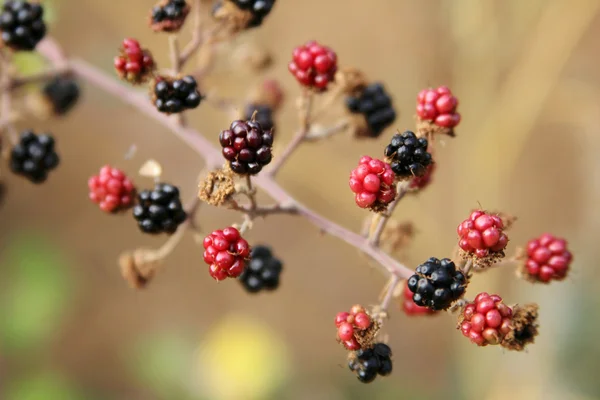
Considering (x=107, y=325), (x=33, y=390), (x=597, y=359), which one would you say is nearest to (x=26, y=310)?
(x=33, y=390)

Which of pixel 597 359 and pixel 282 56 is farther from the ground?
pixel 282 56

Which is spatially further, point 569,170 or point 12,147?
point 569,170

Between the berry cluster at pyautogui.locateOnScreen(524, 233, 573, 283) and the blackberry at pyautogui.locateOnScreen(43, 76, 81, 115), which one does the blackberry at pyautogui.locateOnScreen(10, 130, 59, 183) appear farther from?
the berry cluster at pyautogui.locateOnScreen(524, 233, 573, 283)

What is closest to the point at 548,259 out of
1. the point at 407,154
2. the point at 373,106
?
the point at 407,154

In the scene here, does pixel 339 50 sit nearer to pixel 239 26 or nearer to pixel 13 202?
pixel 13 202

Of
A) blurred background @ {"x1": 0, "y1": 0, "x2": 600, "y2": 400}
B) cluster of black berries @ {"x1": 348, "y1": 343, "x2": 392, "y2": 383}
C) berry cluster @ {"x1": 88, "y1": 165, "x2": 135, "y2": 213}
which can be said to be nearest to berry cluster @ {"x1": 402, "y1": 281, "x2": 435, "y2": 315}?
cluster of black berries @ {"x1": 348, "y1": 343, "x2": 392, "y2": 383}

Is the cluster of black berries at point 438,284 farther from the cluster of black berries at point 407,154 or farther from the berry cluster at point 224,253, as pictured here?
the berry cluster at point 224,253

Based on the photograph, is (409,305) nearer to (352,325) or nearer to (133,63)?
(352,325)
